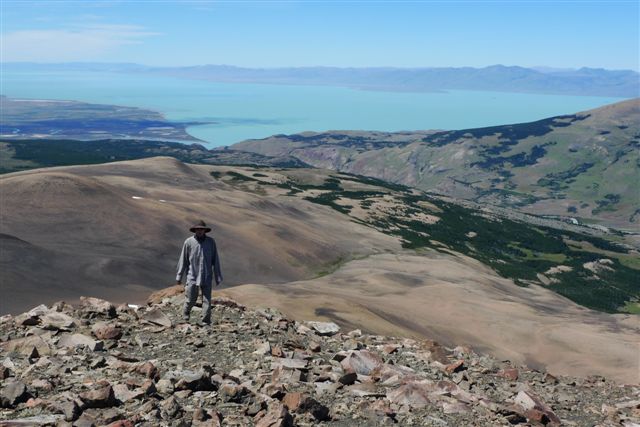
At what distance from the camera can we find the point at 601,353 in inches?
1923

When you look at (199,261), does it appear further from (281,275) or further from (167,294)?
(281,275)

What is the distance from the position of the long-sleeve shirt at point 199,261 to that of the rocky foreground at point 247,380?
1617 mm

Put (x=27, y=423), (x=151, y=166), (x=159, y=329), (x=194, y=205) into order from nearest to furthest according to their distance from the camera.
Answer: (x=27, y=423) → (x=159, y=329) → (x=194, y=205) → (x=151, y=166)

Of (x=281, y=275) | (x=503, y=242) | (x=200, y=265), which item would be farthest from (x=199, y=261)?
(x=503, y=242)

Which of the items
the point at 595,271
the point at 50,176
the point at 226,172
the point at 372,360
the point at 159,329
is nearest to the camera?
the point at 372,360

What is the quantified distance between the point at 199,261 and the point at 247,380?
6.26 metres

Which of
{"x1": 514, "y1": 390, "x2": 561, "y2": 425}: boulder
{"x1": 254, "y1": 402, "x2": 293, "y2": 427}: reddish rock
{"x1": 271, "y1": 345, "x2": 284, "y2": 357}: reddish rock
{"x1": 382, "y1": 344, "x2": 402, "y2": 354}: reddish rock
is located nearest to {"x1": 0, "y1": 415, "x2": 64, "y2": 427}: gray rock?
{"x1": 254, "y1": 402, "x2": 293, "y2": 427}: reddish rock

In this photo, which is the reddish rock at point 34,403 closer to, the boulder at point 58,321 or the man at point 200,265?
the boulder at point 58,321

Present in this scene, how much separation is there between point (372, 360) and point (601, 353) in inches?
1466

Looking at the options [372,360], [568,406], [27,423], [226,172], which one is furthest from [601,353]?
[226,172]

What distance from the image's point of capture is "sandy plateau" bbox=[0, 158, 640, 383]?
4041 cm

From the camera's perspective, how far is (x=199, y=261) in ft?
68.4

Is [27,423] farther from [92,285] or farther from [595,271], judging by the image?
[595,271]

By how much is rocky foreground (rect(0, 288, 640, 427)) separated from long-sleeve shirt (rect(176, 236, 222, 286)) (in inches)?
63.7
